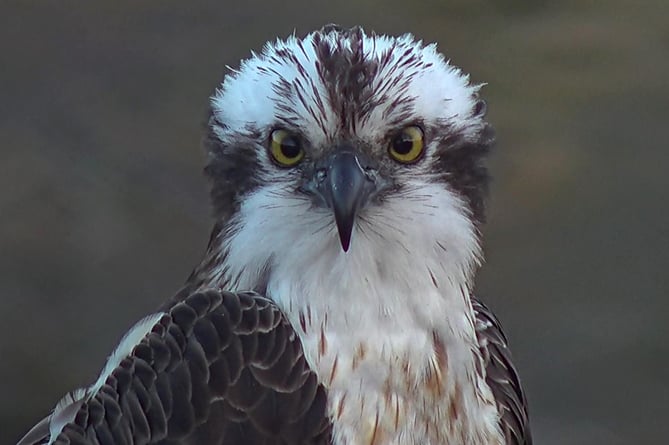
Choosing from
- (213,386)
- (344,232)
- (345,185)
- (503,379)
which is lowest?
(503,379)

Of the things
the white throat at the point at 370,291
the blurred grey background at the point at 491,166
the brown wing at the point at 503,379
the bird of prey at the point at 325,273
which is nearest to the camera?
the bird of prey at the point at 325,273

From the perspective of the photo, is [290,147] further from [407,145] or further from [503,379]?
[503,379]

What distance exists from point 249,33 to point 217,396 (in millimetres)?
5975

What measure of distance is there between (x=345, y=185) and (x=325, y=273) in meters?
0.30

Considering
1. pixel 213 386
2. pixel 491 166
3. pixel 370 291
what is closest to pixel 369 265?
pixel 370 291

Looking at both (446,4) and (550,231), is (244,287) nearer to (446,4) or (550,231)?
(550,231)

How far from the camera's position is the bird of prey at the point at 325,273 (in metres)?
2.74

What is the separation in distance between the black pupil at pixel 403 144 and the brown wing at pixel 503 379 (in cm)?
78

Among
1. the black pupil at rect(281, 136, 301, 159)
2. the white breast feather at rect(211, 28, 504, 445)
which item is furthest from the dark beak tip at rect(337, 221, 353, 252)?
the black pupil at rect(281, 136, 301, 159)

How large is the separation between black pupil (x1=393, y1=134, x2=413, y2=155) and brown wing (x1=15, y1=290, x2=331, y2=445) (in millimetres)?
513

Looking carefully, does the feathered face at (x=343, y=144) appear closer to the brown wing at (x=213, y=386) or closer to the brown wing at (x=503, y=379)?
the brown wing at (x=213, y=386)

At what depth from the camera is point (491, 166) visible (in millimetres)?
6906

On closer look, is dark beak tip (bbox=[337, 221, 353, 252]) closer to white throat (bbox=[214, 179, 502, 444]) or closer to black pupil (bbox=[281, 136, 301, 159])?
white throat (bbox=[214, 179, 502, 444])

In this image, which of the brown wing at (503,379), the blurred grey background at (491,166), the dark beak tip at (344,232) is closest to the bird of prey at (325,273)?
the dark beak tip at (344,232)
